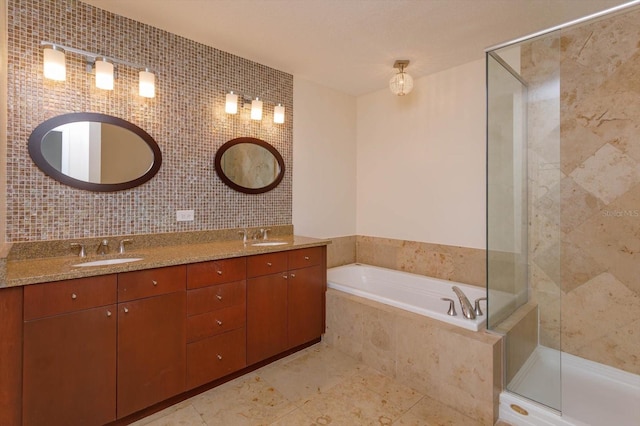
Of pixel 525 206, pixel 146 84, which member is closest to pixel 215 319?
pixel 146 84

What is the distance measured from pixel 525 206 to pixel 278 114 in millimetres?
2244

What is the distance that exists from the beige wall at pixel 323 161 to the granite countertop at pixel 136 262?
2.53ft

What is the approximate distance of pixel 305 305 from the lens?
2.60 metres

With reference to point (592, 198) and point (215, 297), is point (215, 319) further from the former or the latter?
point (592, 198)

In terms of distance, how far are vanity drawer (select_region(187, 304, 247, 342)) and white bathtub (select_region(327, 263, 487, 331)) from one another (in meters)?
0.95

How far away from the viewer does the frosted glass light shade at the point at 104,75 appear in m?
1.98

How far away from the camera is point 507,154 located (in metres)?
2.24

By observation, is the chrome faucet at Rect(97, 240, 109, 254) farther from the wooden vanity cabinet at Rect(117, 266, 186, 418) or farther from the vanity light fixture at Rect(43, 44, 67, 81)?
the vanity light fixture at Rect(43, 44, 67, 81)

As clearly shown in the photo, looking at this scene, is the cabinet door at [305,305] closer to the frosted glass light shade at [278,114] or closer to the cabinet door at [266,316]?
the cabinet door at [266,316]

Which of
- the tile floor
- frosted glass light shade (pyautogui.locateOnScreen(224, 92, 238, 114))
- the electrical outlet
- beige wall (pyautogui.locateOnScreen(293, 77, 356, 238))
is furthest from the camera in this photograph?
beige wall (pyautogui.locateOnScreen(293, 77, 356, 238))

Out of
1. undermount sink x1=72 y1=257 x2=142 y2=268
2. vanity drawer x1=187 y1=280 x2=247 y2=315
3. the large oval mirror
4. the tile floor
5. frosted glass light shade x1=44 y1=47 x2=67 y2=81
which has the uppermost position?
frosted glass light shade x1=44 y1=47 x2=67 y2=81

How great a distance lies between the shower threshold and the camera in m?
1.76

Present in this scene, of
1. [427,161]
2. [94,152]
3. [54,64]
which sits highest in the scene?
[54,64]

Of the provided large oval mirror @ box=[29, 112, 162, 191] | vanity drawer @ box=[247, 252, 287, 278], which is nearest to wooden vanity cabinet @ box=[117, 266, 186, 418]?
vanity drawer @ box=[247, 252, 287, 278]
